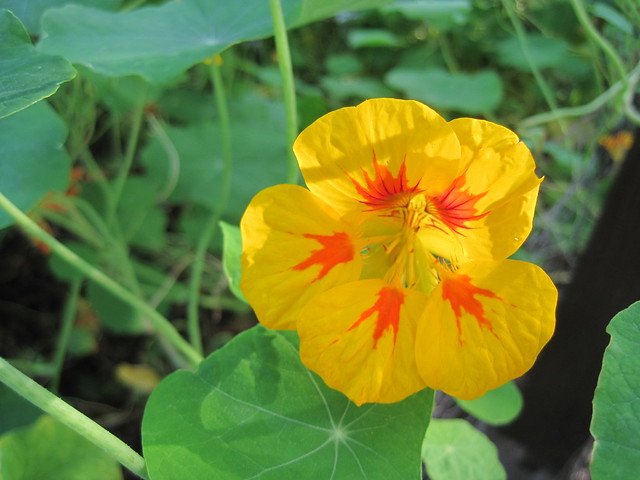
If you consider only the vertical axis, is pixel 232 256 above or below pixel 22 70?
below

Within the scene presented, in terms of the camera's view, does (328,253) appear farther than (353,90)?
No

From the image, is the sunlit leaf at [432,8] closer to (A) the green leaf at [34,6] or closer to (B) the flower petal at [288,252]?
(A) the green leaf at [34,6]

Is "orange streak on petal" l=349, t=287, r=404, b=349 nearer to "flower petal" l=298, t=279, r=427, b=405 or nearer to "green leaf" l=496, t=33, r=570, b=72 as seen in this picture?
"flower petal" l=298, t=279, r=427, b=405

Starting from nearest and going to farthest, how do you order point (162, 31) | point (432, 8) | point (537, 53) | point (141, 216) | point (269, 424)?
point (269, 424) → point (162, 31) → point (141, 216) → point (432, 8) → point (537, 53)

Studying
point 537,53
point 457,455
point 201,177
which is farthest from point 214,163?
point 537,53

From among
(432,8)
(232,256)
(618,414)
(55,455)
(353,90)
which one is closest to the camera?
(618,414)

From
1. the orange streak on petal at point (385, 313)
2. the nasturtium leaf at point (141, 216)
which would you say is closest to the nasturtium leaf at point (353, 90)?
the nasturtium leaf at point (141, 216)

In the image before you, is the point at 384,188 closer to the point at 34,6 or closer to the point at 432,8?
the point at 34,6
